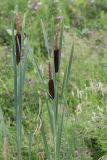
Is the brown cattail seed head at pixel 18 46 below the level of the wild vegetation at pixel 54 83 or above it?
above

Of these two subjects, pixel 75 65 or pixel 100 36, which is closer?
pixel 75 65

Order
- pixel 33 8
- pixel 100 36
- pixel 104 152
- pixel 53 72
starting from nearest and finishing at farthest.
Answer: pixel 53 72, pixel 104 152, pixel 100 36, pixel 33 8

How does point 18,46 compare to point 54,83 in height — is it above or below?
above

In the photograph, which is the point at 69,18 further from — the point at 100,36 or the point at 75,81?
the point at 75,81

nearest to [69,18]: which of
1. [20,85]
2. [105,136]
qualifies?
[105,136]

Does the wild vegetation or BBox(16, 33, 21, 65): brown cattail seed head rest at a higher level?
BBox(16, 33, 21, 65): brown cattail seed head

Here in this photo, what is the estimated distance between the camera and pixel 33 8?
4.47 m

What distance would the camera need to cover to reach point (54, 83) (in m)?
1.59

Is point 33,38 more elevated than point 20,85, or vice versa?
point 20,85

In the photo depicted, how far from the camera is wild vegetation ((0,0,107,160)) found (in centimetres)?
165

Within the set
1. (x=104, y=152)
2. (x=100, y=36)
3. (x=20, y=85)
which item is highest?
(x=20, y=85)

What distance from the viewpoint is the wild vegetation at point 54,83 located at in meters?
1.65

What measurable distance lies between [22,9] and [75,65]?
1.42 meters

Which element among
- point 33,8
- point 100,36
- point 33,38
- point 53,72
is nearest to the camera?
point 53,72
